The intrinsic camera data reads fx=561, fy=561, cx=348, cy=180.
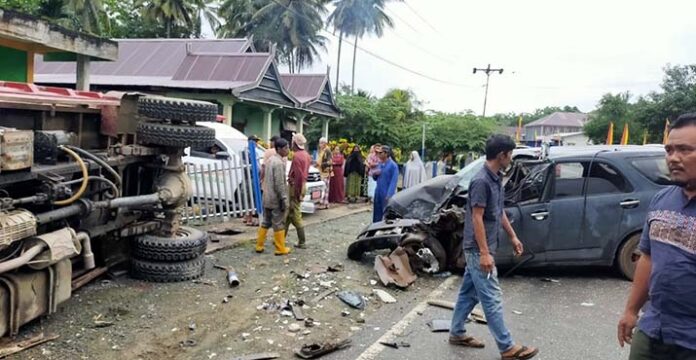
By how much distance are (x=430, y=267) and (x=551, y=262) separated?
1.49 m

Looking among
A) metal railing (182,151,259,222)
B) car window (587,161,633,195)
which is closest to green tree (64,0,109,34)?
metal railing (182,151,259,222)

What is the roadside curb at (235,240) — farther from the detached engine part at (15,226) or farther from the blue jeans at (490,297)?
the blue jeans at (490,297)

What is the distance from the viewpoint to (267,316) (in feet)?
17.5

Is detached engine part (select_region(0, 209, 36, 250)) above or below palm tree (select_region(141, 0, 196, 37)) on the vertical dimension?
below

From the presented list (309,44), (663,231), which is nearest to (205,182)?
(663,231)

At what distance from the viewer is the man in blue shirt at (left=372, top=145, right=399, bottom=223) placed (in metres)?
9.94

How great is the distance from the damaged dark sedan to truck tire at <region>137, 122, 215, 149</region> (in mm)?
2895

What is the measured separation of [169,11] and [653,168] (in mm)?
38808

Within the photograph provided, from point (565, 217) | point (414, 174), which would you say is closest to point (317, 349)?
point (565, 217)

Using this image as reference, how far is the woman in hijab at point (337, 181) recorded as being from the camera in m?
14.3

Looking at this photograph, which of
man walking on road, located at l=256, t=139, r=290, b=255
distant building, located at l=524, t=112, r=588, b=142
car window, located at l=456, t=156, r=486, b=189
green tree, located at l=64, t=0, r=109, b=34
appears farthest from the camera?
distant building, located at l=524, t=112, r=588, b=142

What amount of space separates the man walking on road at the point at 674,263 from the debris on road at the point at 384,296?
3531mm

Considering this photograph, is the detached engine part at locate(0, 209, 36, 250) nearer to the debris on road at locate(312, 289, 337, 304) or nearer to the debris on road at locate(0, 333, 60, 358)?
the debris on road at locate(0, 333, 60, 358)

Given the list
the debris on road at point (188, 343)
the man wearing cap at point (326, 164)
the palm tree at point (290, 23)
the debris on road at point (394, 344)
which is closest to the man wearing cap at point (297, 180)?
the debris on road at point (188, 343)
